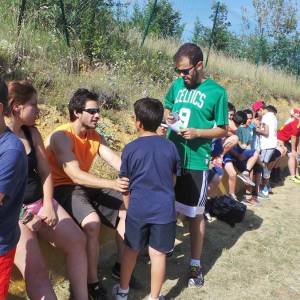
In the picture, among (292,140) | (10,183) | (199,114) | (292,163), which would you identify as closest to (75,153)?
(199,114)

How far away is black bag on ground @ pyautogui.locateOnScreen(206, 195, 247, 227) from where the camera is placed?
5.80 meters

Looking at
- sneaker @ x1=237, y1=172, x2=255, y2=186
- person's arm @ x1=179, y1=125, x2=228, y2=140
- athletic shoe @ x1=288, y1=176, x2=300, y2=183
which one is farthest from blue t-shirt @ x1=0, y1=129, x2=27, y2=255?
athletic shoe @ x1=288, y1=176, x2=300, y2=183

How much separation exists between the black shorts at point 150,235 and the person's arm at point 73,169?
29 cm

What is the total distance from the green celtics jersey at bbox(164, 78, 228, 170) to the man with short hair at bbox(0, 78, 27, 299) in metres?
1.96

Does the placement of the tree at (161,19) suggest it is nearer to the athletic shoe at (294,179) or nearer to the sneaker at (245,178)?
the athletic shoe at (294,179)

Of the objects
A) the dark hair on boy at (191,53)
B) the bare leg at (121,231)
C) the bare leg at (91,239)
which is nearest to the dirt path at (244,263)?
the bare leg at (121,231)

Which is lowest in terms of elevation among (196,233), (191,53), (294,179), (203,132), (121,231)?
(294,179)

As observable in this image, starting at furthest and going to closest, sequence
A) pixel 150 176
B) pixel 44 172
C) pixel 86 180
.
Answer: pixel 86 180 → pixel 150 176 → pixel 44 172

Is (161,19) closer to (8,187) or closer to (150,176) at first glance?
(150,176)

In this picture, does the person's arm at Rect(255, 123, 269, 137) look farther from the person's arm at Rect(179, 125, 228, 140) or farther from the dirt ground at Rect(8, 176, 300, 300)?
the person's arm at Rect(179, 125, 228, 140)

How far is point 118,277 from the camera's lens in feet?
13.2

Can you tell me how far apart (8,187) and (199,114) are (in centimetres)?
221

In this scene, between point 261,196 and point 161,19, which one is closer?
point 261,196

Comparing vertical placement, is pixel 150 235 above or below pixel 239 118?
below
